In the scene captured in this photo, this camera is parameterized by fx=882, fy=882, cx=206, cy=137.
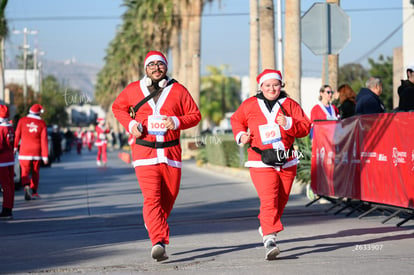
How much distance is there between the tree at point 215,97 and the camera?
6166 inches

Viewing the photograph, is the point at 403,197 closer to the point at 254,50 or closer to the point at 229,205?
the point at 229,205

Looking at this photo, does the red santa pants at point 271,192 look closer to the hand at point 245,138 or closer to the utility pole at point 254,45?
the hand at point 245,138

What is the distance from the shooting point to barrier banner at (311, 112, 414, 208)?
441 inches

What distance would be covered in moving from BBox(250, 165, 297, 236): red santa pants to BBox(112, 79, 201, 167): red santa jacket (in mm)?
883

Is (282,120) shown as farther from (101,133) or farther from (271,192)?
(101,133)

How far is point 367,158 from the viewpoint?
12.4 meters

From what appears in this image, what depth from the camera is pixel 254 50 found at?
33.8 m

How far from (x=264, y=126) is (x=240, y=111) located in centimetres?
35

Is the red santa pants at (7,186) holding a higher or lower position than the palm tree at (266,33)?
lower

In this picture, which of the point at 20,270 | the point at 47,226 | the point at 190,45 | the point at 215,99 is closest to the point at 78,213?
the point at 47,226

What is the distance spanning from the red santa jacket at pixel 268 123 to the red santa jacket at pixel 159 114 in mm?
566

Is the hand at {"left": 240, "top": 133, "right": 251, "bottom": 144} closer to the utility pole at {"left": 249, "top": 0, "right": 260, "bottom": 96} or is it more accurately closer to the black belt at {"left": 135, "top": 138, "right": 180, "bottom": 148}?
the black belt at {"left": 135, "top": 138, "right": 180, "bottom": 148}

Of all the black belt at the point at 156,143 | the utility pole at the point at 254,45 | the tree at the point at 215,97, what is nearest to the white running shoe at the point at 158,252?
the black belt at the point at 156,143

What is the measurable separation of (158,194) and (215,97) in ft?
504
